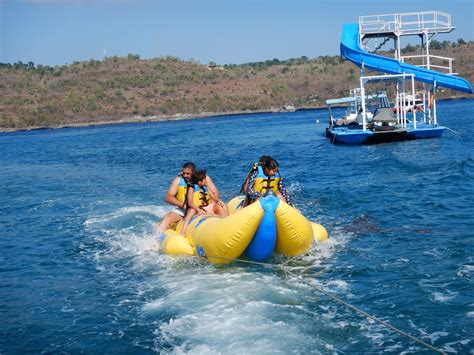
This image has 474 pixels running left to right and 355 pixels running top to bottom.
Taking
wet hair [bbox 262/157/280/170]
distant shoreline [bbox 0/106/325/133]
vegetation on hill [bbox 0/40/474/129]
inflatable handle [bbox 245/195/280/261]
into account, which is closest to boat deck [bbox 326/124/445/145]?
wet hair [bbox 262/157/280/170]

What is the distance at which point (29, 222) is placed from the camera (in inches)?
549

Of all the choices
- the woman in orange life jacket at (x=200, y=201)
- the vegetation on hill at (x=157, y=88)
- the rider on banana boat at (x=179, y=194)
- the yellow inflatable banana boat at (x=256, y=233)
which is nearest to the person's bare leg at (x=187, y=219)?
the woman in orange life jacket at (x=200, y=201)

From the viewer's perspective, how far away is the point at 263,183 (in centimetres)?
934

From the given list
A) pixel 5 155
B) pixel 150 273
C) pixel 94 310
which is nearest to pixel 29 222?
pixel 150 273

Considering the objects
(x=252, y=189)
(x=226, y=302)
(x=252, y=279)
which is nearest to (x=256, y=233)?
(x=252, y=279)

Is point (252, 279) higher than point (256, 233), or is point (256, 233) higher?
point (256, 233)

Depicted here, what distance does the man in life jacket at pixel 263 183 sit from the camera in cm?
913

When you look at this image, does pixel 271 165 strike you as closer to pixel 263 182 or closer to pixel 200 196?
pixel 263 182

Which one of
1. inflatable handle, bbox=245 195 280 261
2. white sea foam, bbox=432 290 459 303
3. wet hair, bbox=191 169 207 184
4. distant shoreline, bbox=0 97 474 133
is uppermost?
distant shoreline, bbox=0 97 474 133

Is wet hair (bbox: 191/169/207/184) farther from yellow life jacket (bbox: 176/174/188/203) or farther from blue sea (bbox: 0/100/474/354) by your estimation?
blue sea (bbox: 0/100/474/354)

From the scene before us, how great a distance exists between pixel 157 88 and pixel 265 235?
239ft

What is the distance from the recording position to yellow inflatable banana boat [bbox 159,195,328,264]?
7.92m

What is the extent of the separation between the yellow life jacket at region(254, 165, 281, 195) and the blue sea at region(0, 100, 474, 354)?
110 centimetres

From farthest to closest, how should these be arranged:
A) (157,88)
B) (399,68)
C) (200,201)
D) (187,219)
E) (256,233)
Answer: (157,88) → (399,68) → (200,201) → (187,219) → (256,233)
